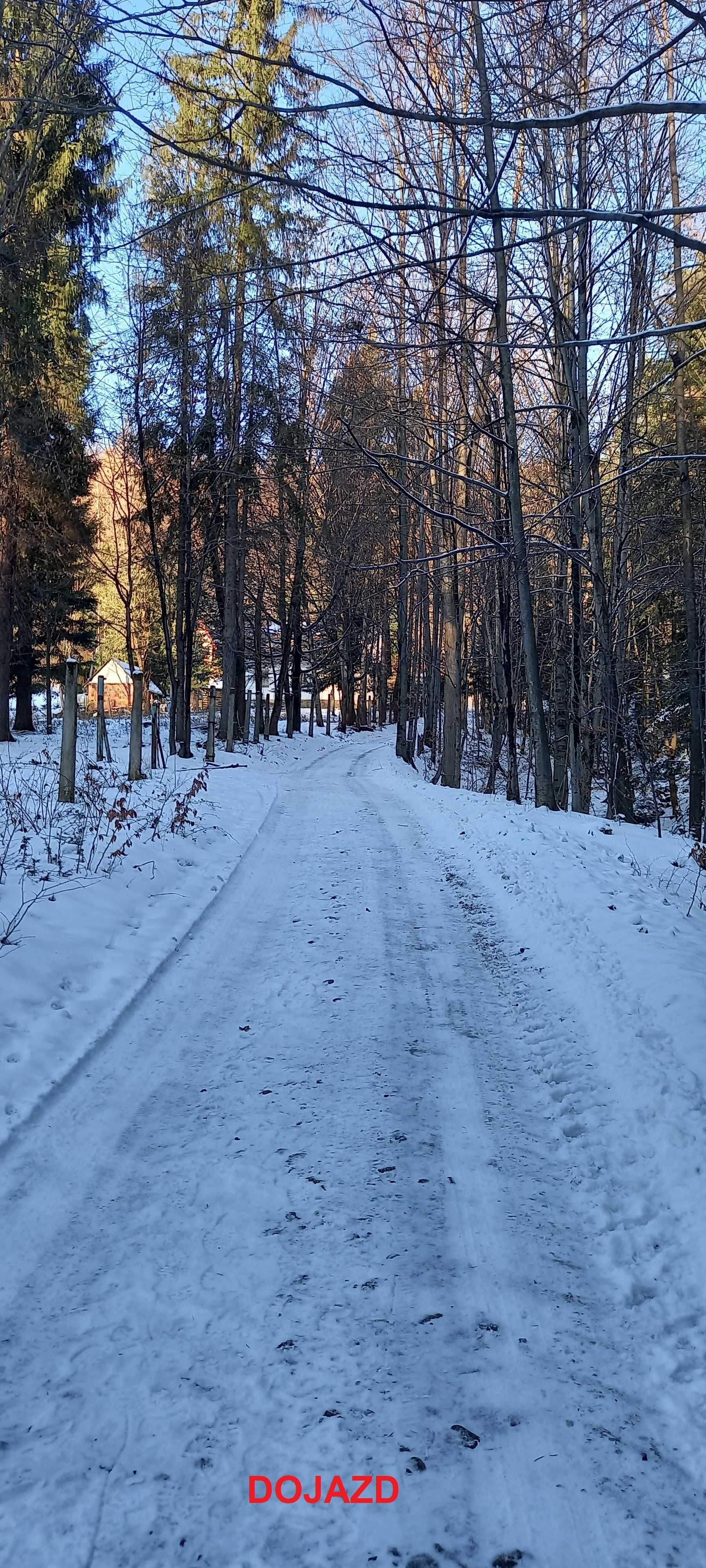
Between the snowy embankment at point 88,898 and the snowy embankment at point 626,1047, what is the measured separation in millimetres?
2216

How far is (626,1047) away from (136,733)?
935cm

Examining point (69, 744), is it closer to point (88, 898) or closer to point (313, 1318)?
point (88, 898)

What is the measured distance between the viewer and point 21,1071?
3.75 metres

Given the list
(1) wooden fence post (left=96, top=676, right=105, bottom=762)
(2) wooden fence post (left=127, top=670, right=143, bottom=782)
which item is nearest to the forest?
(1) wooden fence post (left=96, top=676, right=105, bottom=762)

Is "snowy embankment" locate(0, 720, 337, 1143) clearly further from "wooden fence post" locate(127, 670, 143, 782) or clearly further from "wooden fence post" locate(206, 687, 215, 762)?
"wooden fence post" locate(206, 687, 215, 762)

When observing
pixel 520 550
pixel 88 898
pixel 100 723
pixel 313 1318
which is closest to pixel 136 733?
pixel 100 723

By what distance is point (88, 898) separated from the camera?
610 cm

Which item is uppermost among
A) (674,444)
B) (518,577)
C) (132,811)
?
(674,444)

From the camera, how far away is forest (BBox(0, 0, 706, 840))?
420 cm

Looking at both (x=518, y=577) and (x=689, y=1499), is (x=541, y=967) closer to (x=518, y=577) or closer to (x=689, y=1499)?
(x=689, y=1499)

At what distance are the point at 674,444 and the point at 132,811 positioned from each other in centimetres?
1236

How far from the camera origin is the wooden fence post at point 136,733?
1186 cm

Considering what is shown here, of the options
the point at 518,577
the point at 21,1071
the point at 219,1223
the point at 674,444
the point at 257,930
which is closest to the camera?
the point at 219,1223

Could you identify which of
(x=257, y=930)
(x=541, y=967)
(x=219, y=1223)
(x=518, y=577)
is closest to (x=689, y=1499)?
(x=219, y=1223)
